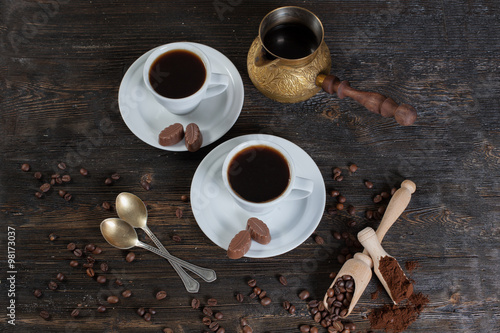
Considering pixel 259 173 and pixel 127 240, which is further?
pixel 127 240

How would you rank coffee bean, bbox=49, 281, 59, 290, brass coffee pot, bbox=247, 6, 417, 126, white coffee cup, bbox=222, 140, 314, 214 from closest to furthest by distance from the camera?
white coffee cup, bbox=222, 140, 314, 214
brass coffee pot, bbox=247, 6, 417, 126
coffee bean, bbox=49, 281, 59, 290

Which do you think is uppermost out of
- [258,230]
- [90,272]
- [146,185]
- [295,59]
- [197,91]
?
[295,59]

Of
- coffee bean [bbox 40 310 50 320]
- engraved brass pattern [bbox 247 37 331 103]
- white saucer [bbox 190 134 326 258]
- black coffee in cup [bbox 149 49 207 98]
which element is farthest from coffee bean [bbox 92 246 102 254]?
engraved brass pattern [bbox 247 37 331 103]

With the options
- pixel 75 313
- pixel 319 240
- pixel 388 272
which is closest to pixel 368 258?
pixel 388 272

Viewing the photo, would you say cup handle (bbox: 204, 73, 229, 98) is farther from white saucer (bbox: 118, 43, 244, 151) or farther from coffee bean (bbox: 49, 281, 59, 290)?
coffee bean (bbox: 49, 281, 59, 290)

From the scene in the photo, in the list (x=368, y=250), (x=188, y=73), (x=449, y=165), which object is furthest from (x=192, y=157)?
(x=449, y=165)

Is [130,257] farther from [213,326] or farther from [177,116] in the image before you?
[177,116]

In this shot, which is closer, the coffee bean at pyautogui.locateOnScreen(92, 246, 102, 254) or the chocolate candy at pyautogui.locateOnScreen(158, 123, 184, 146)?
the chocolate candy at pyautogui.locateOnScreen(158, 123, 184, 146)

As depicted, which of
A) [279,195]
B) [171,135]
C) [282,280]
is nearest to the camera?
[279,195]
